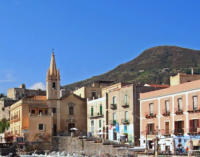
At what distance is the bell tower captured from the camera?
79.8m

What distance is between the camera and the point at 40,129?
7531 centimetres

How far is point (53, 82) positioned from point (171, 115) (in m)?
32.4

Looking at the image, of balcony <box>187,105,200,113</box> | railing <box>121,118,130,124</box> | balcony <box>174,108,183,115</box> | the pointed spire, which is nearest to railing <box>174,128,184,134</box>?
balcony <box>174,108,183,115</box>

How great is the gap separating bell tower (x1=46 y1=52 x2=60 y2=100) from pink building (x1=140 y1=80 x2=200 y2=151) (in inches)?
945

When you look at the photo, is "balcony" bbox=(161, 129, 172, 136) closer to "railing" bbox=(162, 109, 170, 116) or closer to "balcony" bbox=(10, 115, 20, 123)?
"railing" bbox=(162, 109, 170, 116)

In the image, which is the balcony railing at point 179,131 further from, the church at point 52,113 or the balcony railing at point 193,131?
the church at point 52,113

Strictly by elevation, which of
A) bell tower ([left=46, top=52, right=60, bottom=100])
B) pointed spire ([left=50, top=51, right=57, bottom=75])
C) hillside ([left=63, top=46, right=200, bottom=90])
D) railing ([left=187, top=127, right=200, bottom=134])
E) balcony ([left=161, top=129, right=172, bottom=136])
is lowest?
balcony ([left=161, top=129, right=172, bottom=136])

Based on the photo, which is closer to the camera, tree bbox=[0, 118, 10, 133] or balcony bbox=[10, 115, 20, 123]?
balcony bbox=[10, 115, 20, 123]

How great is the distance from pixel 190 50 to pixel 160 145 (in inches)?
5838

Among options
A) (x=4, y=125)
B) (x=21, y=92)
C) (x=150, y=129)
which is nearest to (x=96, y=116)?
(x=150, y=129)

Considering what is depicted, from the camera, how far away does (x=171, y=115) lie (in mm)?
53781

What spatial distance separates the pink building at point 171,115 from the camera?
49.8m

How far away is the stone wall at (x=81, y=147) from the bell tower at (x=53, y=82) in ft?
29.2

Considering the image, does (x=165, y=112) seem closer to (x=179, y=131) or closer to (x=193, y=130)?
(x=179, y=131)
